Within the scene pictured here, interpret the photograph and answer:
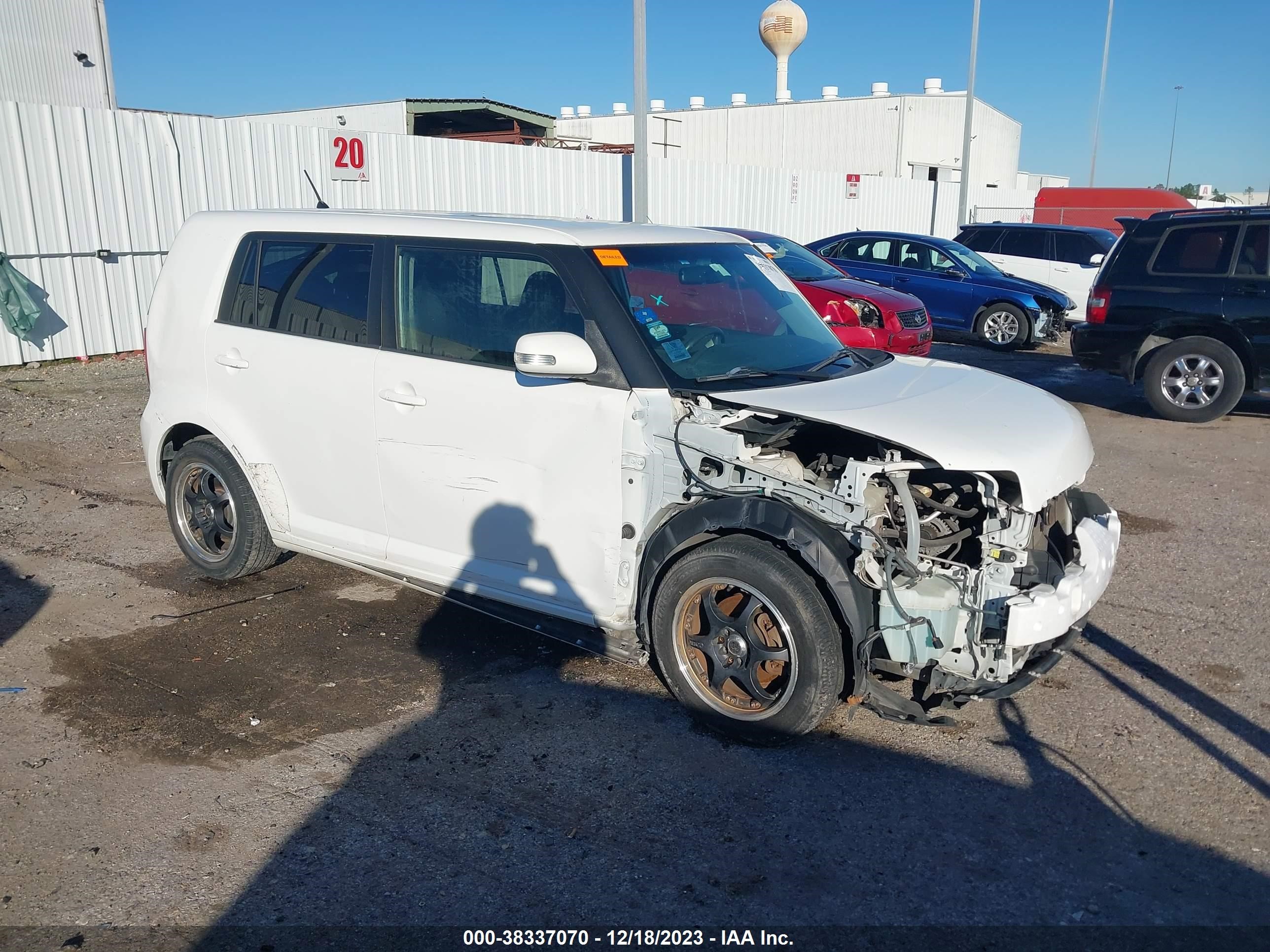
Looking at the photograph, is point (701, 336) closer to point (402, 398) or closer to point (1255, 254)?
point (402, 398)

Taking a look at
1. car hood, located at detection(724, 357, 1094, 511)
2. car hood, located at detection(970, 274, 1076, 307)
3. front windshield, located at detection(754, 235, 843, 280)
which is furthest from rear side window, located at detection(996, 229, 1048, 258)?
car hood, located at detection(724, 357, 1094, 511)

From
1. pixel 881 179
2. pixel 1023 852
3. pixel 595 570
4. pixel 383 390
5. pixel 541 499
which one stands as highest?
pixel 881 179

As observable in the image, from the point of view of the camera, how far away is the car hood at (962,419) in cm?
362

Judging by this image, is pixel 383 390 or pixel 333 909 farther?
pixel 383 390

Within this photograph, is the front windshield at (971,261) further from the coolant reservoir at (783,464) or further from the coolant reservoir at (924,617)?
the coolant reservoir at (924,617)

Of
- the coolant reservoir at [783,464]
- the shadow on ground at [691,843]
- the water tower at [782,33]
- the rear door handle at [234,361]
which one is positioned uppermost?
the water tower at [782,33]

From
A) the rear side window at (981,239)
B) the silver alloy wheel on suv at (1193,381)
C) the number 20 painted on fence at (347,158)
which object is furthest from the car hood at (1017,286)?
the number 20 painted on fence at (347,158)

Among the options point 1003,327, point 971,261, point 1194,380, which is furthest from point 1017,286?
point 1194,380

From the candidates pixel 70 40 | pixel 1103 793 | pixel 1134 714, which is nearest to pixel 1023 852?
pixel 1103 793

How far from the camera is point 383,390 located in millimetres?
4641

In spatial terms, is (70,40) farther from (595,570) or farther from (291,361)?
(595,570)

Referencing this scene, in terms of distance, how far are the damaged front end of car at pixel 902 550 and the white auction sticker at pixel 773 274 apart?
1.34m

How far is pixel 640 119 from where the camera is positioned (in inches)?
552

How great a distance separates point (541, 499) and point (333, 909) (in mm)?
1800
